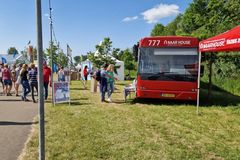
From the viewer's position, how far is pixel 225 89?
21.6 meters

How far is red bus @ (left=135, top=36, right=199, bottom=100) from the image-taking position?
12.8m

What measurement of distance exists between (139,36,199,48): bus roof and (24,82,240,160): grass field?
295cm

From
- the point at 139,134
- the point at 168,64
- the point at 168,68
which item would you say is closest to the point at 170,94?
the point at 168,68

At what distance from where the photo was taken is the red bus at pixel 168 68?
1281 centimetres

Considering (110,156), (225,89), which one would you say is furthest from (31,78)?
(225,89)

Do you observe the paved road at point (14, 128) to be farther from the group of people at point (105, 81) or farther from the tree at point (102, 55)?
the tree at point (102, 55)

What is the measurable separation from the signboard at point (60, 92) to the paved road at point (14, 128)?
98 cm

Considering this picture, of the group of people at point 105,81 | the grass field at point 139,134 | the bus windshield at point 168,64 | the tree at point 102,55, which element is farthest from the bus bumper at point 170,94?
the tree at point 102,55

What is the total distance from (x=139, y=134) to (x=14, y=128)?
342 cm

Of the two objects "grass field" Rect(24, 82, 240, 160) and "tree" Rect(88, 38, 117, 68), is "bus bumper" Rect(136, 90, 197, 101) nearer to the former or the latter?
"grass field" Rect(24, 82, 240, 160)

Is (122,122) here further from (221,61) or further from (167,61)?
(221,61)

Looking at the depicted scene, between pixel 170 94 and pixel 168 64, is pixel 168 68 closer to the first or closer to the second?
pixel 168 64

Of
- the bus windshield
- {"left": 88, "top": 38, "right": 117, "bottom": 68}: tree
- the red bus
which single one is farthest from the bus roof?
{"left": 88, "top": 38, "right": 117, "bottom": 68}: tree

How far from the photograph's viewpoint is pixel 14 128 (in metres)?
8.49
